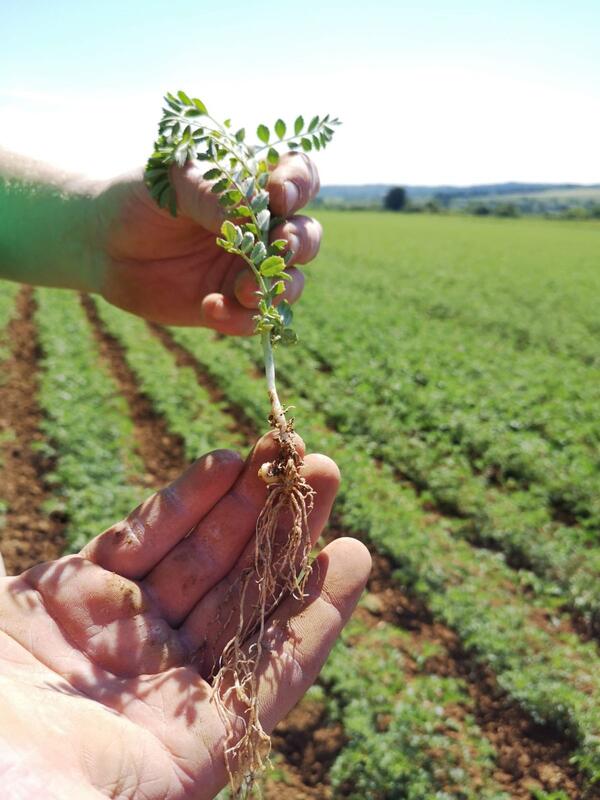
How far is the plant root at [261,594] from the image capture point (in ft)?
7.16

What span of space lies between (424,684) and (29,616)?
293cm

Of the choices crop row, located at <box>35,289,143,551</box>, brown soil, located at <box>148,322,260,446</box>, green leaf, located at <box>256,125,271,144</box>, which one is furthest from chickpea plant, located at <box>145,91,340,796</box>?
brown soil, located at <box>148,322,260,446</box>

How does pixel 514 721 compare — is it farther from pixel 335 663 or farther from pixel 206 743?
pixel 206 743

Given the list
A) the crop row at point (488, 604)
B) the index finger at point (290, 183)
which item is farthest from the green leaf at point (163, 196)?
the crop row at point (488, 604)

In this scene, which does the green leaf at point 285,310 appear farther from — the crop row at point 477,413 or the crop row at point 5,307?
the crop row at point 5,307

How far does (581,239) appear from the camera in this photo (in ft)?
154

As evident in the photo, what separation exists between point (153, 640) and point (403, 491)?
4930mm

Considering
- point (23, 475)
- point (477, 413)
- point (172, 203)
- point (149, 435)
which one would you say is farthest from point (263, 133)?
point (477, 413)

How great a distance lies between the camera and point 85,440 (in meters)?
7.22

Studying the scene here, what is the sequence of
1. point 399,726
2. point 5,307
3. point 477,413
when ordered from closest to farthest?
1. point 399,726
2. point 477,413
3. point 5,307

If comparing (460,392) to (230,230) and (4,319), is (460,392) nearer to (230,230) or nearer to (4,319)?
(230,230)

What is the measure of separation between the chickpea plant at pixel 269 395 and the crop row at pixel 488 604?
2.42 meters

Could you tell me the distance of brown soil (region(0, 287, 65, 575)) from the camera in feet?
18.1

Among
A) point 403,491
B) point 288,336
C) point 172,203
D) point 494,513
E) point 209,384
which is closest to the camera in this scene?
point 288,336
